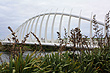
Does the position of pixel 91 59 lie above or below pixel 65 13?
below

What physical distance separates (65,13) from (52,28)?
203 cm

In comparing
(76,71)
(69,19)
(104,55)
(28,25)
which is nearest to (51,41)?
(69,19)

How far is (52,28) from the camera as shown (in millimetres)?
13102

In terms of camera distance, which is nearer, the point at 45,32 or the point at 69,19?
the point at 69,19

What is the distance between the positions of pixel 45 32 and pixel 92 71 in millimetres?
10378

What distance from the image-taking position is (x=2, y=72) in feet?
9.77

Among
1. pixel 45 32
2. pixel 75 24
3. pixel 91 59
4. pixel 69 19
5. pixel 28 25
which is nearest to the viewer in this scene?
pixel 91 59

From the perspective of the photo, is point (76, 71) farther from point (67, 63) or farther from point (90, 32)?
point (90, 32)

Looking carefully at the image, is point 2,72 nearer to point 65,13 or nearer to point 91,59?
point 91,59

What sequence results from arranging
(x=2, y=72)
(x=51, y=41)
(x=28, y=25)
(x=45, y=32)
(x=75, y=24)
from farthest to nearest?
1. (x=28, y=25)
2. (x=45, y=32)
3. (x=51, y=41)
4. (x=75, y=24)
5. (x=2, y=72)

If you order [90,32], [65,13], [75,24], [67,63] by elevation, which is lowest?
[67,63]

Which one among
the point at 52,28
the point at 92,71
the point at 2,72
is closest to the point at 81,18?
the point at 52,28

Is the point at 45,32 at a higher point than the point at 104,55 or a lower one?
higher

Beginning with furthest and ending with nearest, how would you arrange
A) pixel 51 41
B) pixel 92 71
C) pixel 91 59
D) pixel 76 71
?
1. pixel 51 41
2. pixel 91 59
3. pixel 92 71
4. pixel 76 71
